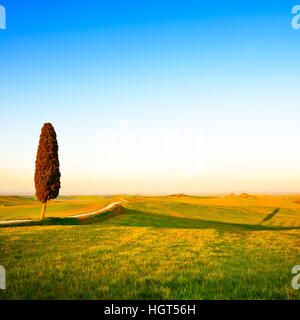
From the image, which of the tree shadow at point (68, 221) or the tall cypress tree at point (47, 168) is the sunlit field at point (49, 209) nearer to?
the tree shadow at point (68, 221)

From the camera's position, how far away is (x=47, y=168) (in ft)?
109

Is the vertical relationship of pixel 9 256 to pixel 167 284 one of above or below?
below

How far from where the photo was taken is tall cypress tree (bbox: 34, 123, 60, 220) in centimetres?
3312

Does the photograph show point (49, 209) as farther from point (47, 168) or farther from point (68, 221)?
point (47, 168)

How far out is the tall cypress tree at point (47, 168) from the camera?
3312 centimetres

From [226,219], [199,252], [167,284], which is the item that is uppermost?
[167,284]

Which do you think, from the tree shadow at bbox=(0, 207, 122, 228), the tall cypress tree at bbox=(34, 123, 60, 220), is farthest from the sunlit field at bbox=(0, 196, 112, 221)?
the tall cypress tree at bbox=(34, 123, 60, 220)

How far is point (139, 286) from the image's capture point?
627 cm

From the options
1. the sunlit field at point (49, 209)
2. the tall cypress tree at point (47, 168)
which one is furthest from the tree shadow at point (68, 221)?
the sunlit field at point (49, 209)

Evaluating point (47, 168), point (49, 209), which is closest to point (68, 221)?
point (47, 168)
